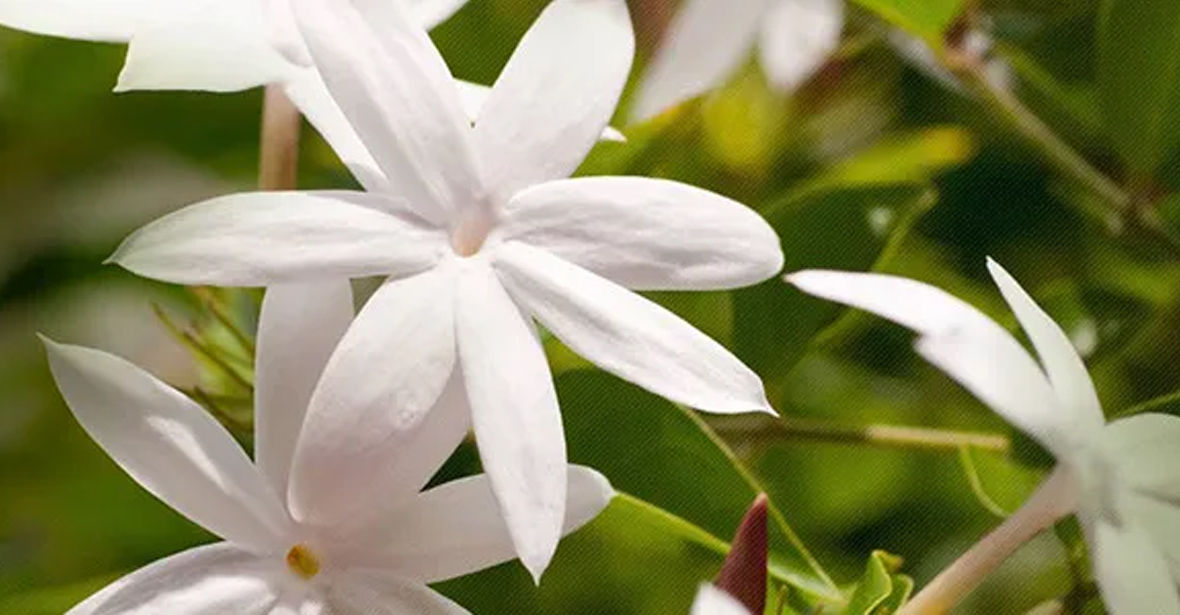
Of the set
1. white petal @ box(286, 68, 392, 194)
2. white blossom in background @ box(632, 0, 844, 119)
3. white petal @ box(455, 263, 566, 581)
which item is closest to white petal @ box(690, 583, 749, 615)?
white petal @ box(455, 263, 566, 581)

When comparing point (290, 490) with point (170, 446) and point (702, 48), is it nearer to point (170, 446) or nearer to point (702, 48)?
point (170, 446)

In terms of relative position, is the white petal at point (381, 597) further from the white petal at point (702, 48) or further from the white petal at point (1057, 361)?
the white petal at point (702, 48)

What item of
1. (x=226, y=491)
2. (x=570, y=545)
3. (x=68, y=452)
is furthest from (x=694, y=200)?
(x=68, y=452)

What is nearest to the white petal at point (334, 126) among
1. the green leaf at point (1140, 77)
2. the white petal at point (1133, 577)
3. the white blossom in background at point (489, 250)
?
the white blossom in background at point (489, 250)

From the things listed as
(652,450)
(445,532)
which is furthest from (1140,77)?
(445,532)

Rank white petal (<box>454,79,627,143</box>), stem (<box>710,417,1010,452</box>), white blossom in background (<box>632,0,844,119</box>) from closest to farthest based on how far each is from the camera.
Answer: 1. white petal (<box>454,79,627,143</box>)
2. stem (<box>710,417,1010,452</box>)
3. white blossom in background (<box>632,0,844,119</box>)

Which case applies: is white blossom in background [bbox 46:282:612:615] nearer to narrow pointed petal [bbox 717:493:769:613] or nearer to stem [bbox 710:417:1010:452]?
narrow pointed petal [bbox 717:493:769:613]

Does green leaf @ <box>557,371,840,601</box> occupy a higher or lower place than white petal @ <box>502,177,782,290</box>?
lower
